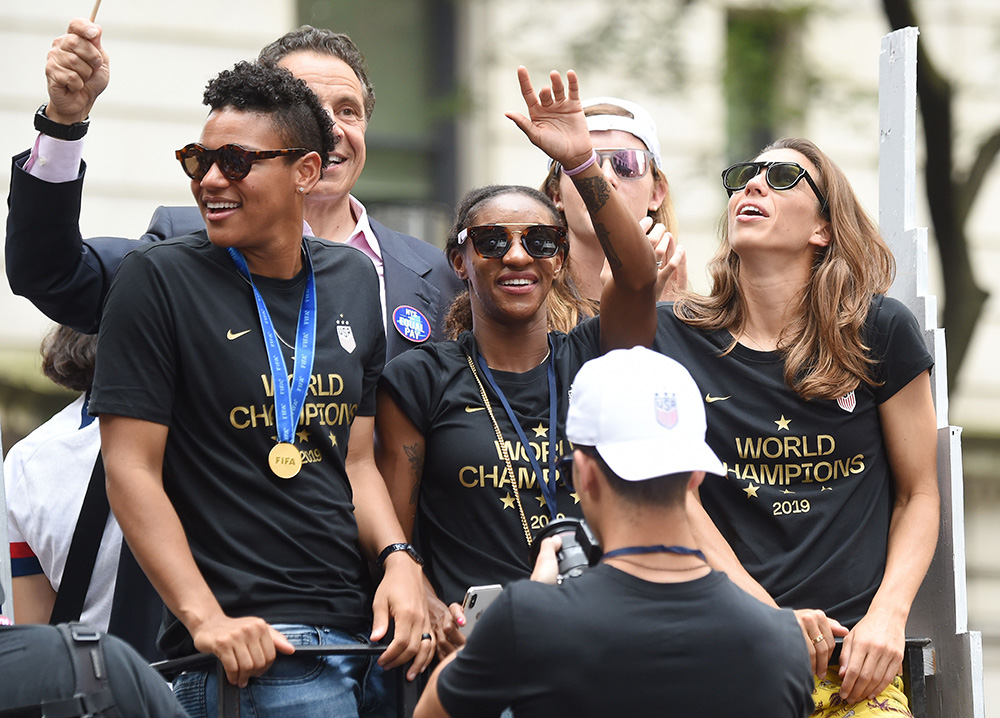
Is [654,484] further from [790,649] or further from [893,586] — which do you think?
[893,586]

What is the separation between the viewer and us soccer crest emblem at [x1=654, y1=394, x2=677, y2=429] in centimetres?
295

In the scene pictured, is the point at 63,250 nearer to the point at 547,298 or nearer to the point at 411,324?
the point at 411,324

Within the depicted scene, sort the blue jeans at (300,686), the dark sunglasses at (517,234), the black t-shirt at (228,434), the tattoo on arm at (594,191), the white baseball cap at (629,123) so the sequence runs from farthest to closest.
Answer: the white baseball cap at (629,123), the dark sunglasses at (517,234), the tattoo on arm at (594,191), the black t-shirt at (228,434), the blue jeans at (300,686)

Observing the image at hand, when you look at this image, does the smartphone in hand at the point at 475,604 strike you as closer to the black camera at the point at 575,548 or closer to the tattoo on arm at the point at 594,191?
the black camera at the point at 575,548

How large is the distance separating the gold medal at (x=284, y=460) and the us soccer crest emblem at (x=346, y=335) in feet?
1.21

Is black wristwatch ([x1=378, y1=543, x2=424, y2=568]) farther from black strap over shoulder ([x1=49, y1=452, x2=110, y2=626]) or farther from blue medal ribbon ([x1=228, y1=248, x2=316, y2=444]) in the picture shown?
black strap over shoulder ([x1=49, y1=452, x2=110, y2=626])

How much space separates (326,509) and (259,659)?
50 cm

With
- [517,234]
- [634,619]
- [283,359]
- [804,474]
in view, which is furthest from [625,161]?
[634,619]

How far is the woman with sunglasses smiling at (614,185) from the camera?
5.02m

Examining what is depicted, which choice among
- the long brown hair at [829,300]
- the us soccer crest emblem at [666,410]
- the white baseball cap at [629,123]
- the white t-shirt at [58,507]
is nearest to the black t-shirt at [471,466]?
the long brown hair at [829,300]

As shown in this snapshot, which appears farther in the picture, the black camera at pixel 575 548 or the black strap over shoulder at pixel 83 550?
the black strap over shoulder at pixel 83 550

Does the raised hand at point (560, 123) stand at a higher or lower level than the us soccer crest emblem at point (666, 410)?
higher

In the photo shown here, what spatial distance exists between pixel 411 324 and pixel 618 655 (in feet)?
6.70

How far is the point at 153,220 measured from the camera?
14.8 feet
